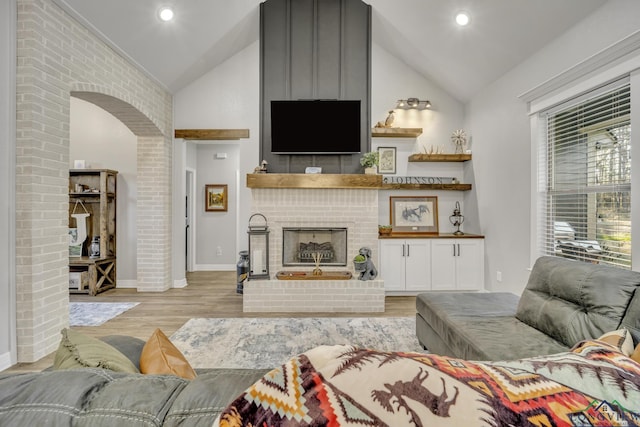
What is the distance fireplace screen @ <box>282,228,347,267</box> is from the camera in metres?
4.20

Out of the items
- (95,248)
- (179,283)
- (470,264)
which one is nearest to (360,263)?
(470,264)

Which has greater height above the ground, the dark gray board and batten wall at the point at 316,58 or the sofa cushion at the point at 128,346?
the dark gray board and batten wall at the point at 316,58

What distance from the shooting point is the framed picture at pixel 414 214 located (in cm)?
488

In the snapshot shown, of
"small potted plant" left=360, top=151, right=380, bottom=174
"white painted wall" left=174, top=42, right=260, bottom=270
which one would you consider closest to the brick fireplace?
"small potted plant" left=360, top=151, right=380, bottom=174

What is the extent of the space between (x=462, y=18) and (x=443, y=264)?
9.66 feet

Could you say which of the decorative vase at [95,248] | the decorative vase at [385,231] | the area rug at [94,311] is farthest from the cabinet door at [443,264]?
the decorative vase at [95,248]

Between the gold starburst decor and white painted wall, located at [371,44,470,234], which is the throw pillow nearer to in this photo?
white painted wall, located at [371,44,470,234]

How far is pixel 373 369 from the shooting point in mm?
449

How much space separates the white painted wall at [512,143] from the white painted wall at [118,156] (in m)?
5.09

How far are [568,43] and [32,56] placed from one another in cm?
456

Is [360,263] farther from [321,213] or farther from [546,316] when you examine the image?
[546,316]

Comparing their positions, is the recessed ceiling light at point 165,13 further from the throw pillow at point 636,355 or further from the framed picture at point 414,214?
the throw pillow at point 636,355

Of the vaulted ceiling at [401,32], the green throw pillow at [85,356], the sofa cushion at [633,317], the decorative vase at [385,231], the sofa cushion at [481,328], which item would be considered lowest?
the sofa cushion at [481,328]

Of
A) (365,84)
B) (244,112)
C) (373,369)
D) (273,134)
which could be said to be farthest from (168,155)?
(373,369)
